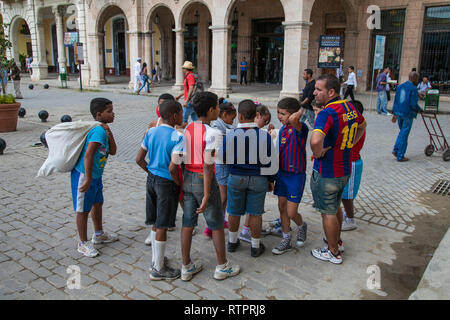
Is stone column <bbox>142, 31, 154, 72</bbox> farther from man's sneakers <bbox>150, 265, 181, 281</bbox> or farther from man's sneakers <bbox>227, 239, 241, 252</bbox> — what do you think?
man's sneakers <bbox>150, 265, 181, 281</bbox>

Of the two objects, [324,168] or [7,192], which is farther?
[7,192]

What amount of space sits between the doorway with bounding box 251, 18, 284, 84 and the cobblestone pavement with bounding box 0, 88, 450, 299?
18.1 meters

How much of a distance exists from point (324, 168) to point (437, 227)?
2241 mm

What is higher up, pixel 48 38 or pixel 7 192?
pixel 48 38

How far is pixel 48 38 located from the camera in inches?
1485

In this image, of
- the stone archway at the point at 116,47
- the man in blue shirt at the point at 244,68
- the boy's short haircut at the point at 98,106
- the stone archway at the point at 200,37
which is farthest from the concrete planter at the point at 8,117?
the stone archway at the point at 116,47

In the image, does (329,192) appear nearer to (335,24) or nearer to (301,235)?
(301,235)

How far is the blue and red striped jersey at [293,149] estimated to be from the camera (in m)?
3.75

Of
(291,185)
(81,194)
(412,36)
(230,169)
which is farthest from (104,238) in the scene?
(412,36)

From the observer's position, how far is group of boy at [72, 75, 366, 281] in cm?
323
